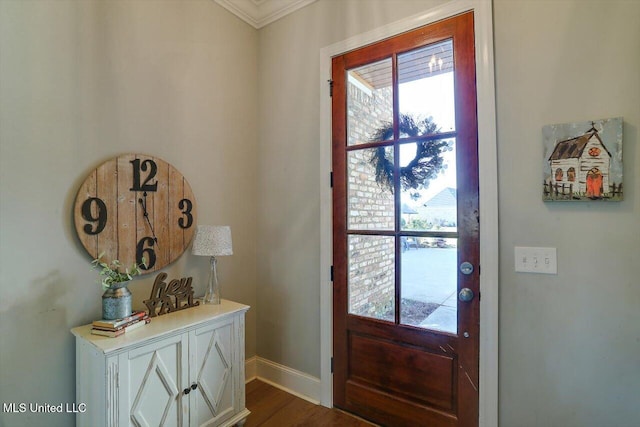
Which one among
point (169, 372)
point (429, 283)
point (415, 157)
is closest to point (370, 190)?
point (415, 157)

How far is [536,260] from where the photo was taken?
1.49m

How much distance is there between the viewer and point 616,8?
132 cm

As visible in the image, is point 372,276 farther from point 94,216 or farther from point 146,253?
point 94,216

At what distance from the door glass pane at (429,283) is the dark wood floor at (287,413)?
80 cm

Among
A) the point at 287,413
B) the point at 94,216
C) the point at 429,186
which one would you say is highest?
the point at 429,186

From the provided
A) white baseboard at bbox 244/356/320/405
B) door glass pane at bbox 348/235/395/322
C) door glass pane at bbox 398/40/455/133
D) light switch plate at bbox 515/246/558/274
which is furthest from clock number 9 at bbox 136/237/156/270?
light switch plate at bbox 515/246/558/274

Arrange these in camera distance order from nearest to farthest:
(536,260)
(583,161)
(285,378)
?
(583,161)
(536,260)
(285,378)

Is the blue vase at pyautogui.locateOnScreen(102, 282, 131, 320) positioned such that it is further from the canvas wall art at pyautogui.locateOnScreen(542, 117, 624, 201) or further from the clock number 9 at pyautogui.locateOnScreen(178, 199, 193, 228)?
→ the canvas wall art at pyautogui.locateOnScreen(542, 117, 624, 201)

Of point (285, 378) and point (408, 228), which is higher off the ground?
point (408, 228)

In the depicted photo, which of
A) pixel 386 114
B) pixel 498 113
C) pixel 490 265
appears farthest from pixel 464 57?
pixel 490 265

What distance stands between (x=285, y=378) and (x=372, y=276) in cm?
114

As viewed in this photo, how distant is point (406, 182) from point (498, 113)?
593 millimetres

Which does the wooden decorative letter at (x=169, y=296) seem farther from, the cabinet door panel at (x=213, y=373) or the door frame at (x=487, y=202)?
the door frame at (x=487, y=202)

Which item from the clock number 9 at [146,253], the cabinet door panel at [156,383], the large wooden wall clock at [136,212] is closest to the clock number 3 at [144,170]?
the large wooden wall clock at [136,212]
